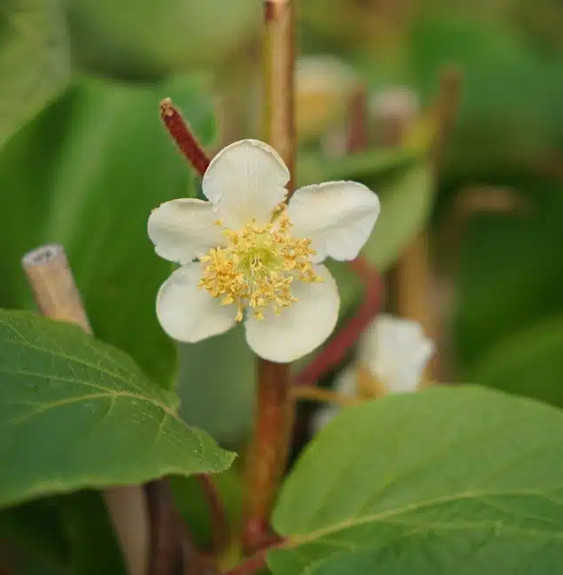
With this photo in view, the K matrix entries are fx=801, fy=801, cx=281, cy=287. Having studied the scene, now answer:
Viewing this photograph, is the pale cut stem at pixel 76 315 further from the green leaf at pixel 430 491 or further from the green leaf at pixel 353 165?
the green leaf at pixel 353 165

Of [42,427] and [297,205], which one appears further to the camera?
[297,205]

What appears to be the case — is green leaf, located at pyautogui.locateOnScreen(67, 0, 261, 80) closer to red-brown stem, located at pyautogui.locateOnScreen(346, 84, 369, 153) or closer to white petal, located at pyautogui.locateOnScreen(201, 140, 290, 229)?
red-brown stem, located at pyautogui.locateOnScreen(346, 84, 369, 153)

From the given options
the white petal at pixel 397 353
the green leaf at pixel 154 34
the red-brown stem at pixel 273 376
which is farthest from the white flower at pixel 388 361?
the green leaf at pixel 154 34

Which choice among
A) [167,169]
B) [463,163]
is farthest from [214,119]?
[463,163]

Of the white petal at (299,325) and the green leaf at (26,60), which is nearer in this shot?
the white petal at (299,325)

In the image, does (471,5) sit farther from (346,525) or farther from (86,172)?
(346,525)

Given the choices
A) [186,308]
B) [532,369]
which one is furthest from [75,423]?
[532,369]

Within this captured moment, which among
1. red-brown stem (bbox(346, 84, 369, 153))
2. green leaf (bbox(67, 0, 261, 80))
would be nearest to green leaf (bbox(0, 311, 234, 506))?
red-brown stem (bbox(346, 84, 369, 153))

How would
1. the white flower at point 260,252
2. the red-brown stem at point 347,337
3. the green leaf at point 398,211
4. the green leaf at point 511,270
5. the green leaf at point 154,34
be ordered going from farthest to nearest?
the green leaf at point 154,34, the green leaf at point 511,270, the green leaf at point 398,211, the red-brown stem at point 347,337, the white flower at point 260,252
